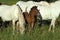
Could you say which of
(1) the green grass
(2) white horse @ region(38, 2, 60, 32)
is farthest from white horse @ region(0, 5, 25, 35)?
(2) white horse @ region(38, 2, 60, 32)

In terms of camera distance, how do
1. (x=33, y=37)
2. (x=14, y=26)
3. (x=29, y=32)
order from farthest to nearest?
(x=14, y=26), (x=29, y=32), (x=33, y=37)

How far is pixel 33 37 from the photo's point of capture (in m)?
9.95

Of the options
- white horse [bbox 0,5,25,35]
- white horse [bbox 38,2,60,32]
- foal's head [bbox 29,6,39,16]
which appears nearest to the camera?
white horse [bbox 0,5,25,35]

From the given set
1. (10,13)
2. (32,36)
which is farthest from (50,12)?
(32,36)

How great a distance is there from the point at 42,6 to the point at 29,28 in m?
2.62

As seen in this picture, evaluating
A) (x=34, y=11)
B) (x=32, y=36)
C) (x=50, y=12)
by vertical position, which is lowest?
(x=32, y=36)

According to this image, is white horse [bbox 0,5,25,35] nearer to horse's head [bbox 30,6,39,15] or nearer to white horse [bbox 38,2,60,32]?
horse's head [bbox 30,6,39,15]

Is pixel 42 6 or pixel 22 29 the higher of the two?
pixel 42 6

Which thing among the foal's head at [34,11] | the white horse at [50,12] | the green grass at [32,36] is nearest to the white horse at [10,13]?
the foal's head at [34,11]

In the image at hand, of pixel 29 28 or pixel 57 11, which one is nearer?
pixel 29 28

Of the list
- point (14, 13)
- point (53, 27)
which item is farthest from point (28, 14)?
point (53, 27)

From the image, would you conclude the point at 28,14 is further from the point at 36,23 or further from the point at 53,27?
the point at 53,27

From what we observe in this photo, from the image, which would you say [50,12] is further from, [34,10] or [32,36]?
[32,36]

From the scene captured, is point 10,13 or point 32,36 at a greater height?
point 10,13
